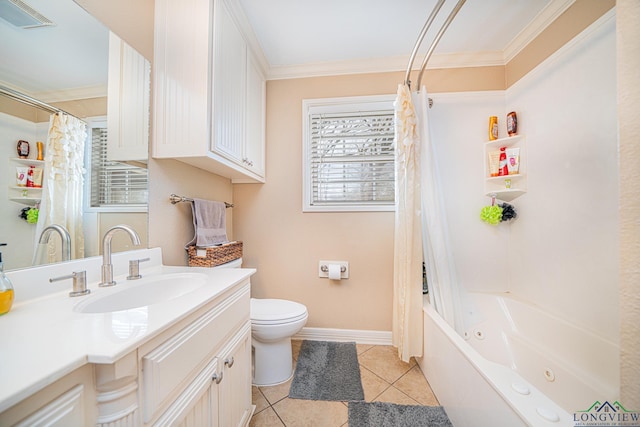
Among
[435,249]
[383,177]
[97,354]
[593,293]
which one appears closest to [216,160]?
[97,354]

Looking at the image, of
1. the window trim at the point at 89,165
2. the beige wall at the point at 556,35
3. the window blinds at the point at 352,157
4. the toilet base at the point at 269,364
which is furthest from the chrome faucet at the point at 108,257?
the beige wall at the point at 556,35

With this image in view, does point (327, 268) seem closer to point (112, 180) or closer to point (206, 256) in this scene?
point (206, 256)

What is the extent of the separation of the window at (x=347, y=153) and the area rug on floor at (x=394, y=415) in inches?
50.9

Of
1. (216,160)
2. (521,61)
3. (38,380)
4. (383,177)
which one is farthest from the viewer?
(383,177)

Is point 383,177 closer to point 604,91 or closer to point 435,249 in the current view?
point 435,249

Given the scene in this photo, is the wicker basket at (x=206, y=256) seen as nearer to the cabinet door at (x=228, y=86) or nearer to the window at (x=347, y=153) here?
the cabinet door at (x=228, y=86)

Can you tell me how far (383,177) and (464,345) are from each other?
4.12ft

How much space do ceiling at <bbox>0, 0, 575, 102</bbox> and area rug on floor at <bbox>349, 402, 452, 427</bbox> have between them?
76.2 inches

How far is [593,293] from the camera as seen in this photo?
116cm

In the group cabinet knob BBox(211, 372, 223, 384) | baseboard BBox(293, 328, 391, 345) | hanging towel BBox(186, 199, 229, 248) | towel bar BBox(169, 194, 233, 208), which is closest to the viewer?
cabinet knob BBox(211, 372, 223, 384)

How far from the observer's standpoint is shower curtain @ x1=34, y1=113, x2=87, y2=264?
0.74 meters

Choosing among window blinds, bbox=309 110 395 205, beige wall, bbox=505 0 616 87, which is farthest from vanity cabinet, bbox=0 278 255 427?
beige wall, bbox=505 0 616 87

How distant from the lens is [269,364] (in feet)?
4.50

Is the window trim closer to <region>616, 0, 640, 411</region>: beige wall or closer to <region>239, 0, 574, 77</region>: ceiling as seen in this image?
<region>239, 0, 574, 77</region>: ceiling
